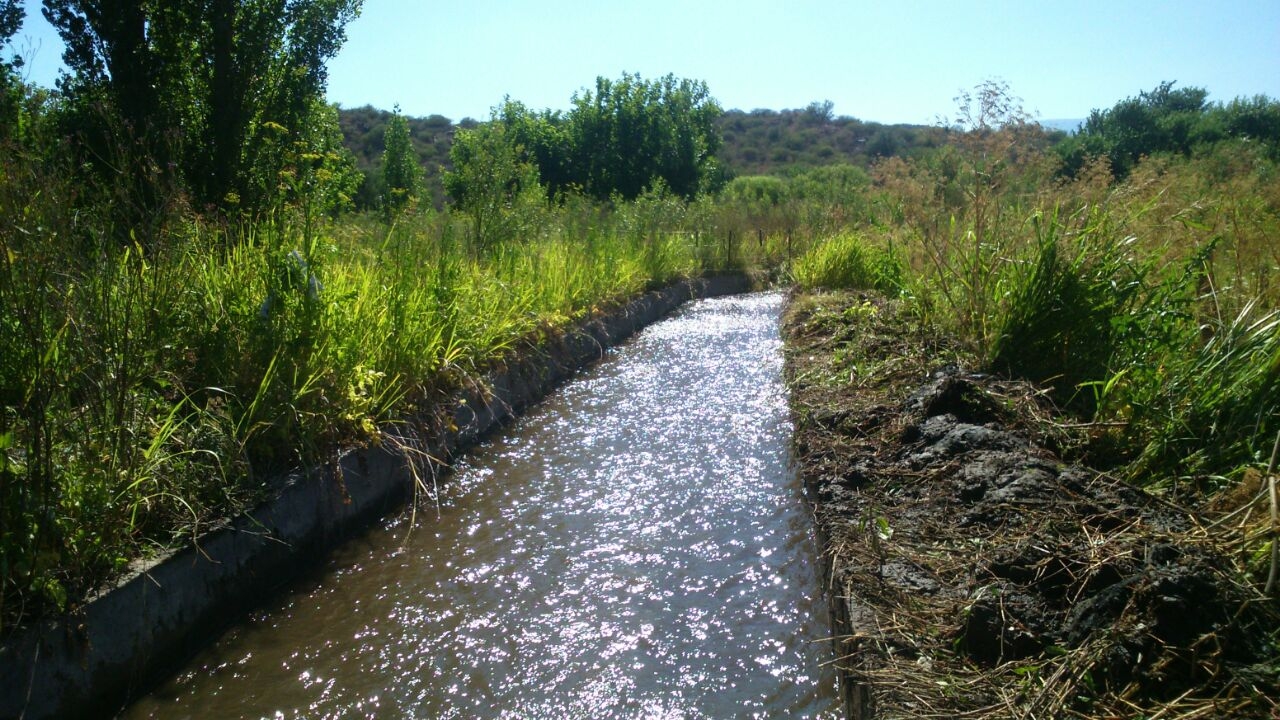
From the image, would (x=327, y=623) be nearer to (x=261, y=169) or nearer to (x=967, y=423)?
(x=967, y=423)

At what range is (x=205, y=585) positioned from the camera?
9.52ft

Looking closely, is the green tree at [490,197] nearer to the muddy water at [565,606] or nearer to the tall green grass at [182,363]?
the tall green grass at [182,363]

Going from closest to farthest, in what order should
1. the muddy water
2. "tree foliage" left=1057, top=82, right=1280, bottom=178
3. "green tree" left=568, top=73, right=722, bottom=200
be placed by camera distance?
the muddy water
"tree foliage" left=1057, top=82, right=1280, bottom=178
"green tree" left=568, top=73, right=722, bottom=200

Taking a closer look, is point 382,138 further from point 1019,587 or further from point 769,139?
point 1019,587

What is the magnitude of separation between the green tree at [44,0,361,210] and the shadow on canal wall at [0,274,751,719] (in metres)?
2.48

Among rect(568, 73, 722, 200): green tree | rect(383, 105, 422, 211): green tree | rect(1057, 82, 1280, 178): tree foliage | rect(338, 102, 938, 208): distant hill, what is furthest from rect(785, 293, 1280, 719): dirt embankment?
rect(338, 102, 938, 208): distant hill

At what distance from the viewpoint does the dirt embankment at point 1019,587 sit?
1.93 m

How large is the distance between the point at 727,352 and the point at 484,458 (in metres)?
3.75

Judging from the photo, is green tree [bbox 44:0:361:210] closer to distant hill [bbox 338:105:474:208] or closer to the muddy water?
the muddy water

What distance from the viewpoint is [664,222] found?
12.8 meters

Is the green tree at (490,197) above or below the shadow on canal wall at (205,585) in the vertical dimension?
above

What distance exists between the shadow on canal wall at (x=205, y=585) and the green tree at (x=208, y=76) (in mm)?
2485

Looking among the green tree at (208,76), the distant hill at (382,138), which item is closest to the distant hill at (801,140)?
the distant hill at (382,138)

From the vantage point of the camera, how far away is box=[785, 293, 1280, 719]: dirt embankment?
193 cm
